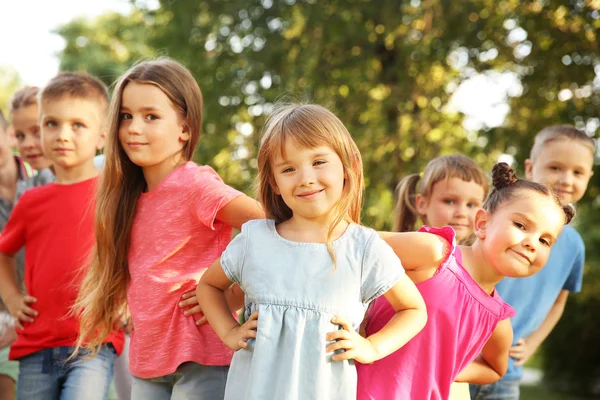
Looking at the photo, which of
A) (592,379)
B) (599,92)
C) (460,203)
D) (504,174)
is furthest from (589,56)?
(592,379)

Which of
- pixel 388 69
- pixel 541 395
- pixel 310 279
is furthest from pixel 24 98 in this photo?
pixel 541 395

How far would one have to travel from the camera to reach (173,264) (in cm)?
Result: 337

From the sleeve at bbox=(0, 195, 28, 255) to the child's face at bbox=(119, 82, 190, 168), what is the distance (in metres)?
0.90

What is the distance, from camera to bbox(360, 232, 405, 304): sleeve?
2824mm

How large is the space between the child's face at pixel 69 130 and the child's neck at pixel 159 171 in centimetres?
69

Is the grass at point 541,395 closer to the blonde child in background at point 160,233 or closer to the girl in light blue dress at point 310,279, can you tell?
the blonde child in background at point 160,233

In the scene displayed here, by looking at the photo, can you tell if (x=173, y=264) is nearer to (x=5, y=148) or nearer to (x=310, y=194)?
(x=310, y=194)

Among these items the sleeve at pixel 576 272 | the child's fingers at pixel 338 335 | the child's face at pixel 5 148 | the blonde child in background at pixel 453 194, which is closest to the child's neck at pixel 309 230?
the child's fingers at pixel 338 335

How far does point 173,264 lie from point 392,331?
1004 mm

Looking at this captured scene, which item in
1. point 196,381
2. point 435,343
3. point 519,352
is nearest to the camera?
point 435,343

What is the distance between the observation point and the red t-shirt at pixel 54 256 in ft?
12.8

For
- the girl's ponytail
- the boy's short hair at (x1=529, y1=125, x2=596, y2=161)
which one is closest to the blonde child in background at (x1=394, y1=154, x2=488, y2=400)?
the girl's ponytail

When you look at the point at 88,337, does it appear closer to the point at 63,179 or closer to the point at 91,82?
the point at 63,179

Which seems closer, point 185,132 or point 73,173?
point 185,132
